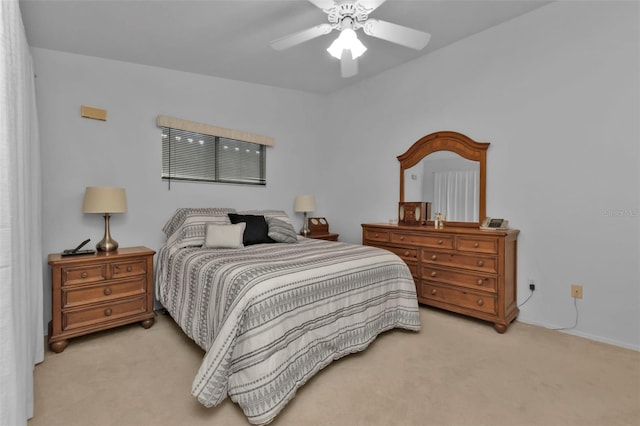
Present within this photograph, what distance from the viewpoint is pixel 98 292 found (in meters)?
2.48

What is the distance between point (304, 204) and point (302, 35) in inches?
88.3

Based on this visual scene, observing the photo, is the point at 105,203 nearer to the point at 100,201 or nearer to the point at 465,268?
the point at 100,201

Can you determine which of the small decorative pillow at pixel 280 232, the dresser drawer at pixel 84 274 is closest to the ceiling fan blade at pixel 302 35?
the small decorative pillow at pixel 280 232

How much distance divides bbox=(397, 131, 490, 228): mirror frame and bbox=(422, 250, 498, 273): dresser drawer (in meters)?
0.45

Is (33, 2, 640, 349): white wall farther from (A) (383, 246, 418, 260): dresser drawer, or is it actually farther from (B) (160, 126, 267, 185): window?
(A) (383, 246, 418, 260): dresser drawer

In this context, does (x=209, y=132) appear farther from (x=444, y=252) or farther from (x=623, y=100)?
(x=623, y=100)

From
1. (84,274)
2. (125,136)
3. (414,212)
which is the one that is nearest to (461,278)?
(414,212)

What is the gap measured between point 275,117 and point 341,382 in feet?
11.2

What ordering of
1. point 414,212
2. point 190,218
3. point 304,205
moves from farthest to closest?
point 304,205
point 414,212
point 190,218

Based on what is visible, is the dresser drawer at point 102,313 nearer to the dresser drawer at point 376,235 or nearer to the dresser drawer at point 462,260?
the dresser drawer at point 376,235

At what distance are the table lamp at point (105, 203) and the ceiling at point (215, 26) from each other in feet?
4.40

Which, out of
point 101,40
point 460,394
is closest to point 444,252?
point 460,394

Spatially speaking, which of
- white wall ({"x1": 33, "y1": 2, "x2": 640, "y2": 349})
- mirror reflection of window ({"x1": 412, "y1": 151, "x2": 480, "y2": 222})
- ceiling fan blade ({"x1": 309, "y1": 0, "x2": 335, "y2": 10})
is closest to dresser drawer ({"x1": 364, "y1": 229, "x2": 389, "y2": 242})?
white wall ({"x1": 33, "y1": 2, "x2": 640, "y2": 349})

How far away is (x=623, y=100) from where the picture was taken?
7.59ft
